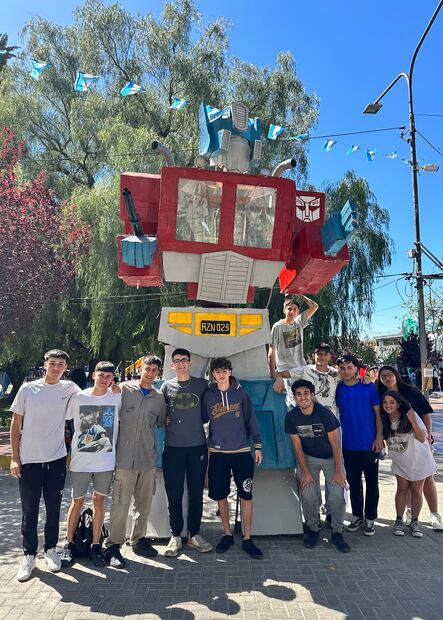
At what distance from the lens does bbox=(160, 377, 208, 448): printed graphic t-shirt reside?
3.80 metres

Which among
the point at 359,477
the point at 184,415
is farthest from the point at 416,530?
the point at 184,415

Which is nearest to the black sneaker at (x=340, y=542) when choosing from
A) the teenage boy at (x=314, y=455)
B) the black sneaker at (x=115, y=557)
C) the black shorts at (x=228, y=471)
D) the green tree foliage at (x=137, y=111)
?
the teenage boy at (x=314, y=455)

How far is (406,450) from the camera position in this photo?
428 centimetres

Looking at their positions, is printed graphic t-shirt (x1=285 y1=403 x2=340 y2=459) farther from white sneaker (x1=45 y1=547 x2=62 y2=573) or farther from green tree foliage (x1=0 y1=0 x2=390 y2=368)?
green tree foliage (x1=0 y1=0 x2=390 y2=368)

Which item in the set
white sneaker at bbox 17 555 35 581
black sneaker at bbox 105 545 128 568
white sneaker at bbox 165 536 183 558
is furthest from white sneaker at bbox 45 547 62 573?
white sneaker at bbox 165 536 183 558

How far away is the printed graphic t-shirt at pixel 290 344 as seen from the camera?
4.88m

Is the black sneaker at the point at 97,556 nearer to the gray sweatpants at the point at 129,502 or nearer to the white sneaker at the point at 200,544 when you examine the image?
the gray sweatpants at the point at 129,502

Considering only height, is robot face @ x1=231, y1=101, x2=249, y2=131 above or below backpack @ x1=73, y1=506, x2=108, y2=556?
above

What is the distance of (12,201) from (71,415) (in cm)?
586

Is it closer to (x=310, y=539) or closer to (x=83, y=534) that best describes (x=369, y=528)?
(x=310, y=539)

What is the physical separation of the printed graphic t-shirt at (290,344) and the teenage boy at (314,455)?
876 millimetres

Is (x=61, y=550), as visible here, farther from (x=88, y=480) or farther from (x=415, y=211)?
(x=415, y=211)

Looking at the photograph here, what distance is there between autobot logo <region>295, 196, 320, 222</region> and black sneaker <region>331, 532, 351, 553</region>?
3.17m

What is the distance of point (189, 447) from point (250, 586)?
1127 mm
